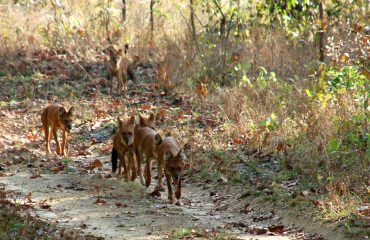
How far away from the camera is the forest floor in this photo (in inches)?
352

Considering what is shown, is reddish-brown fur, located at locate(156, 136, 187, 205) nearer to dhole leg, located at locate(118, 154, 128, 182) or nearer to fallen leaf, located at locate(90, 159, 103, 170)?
dhole leg, located at locate(118, 154, 128, 182)

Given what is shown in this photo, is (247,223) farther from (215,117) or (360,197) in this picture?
(215,117)

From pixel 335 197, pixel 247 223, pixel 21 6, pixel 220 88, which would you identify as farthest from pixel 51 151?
pixel 21 6

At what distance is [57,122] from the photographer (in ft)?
45.4

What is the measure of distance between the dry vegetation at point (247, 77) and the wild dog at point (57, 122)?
6.08 feet

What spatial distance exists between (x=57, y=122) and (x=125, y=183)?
2.79m

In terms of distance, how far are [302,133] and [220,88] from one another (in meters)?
5.20

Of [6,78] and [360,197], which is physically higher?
[6,78]

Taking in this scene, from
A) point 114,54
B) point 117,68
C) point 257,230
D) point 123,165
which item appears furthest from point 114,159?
point 114,54

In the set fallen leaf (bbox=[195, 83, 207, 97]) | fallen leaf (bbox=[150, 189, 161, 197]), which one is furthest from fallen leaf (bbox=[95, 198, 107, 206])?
fallen leaf (bbox=[195, 83, 207, 97])

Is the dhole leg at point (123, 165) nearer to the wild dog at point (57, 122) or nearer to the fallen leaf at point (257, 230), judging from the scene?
the wild dog at point (57, 122)

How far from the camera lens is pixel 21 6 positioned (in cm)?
2681

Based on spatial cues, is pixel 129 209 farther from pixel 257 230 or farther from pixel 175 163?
pixel 257 230

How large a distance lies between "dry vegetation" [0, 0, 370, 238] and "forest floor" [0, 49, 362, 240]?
178mm
